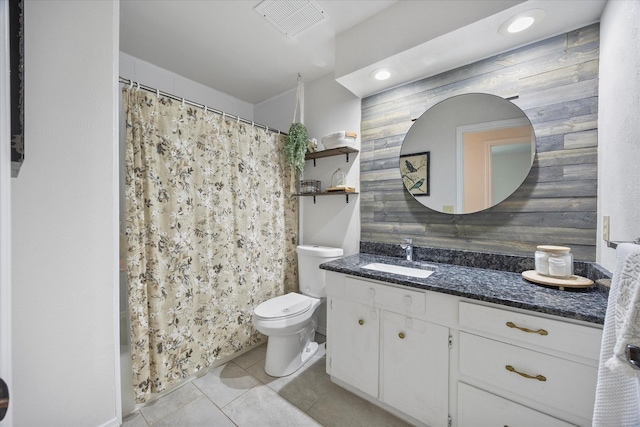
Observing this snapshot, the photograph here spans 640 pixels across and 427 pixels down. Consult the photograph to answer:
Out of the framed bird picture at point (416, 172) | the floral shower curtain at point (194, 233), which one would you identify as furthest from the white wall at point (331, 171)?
the framed bird picture at point (416, 172)

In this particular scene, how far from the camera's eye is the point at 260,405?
1.56m

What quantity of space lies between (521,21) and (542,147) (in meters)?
0.66

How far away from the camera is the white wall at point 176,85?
2.06 m

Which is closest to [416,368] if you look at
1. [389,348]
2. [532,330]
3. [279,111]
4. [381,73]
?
[389,348]

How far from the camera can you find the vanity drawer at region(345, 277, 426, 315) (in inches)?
51.5

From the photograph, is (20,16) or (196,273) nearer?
(20,16)

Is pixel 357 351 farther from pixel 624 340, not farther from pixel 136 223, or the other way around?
pixel 136 223

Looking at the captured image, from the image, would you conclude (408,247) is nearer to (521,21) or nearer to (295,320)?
(295,320)

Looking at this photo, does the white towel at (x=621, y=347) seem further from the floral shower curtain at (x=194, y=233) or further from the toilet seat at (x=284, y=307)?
the floral shower curtain at (x=194, y=233)

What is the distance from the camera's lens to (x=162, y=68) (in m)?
2.24

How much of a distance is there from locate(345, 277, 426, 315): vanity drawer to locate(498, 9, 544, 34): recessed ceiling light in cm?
147

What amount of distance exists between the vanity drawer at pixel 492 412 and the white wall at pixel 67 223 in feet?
5.82

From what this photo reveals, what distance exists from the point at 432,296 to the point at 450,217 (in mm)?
680

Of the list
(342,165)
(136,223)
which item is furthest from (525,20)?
(136,223)
